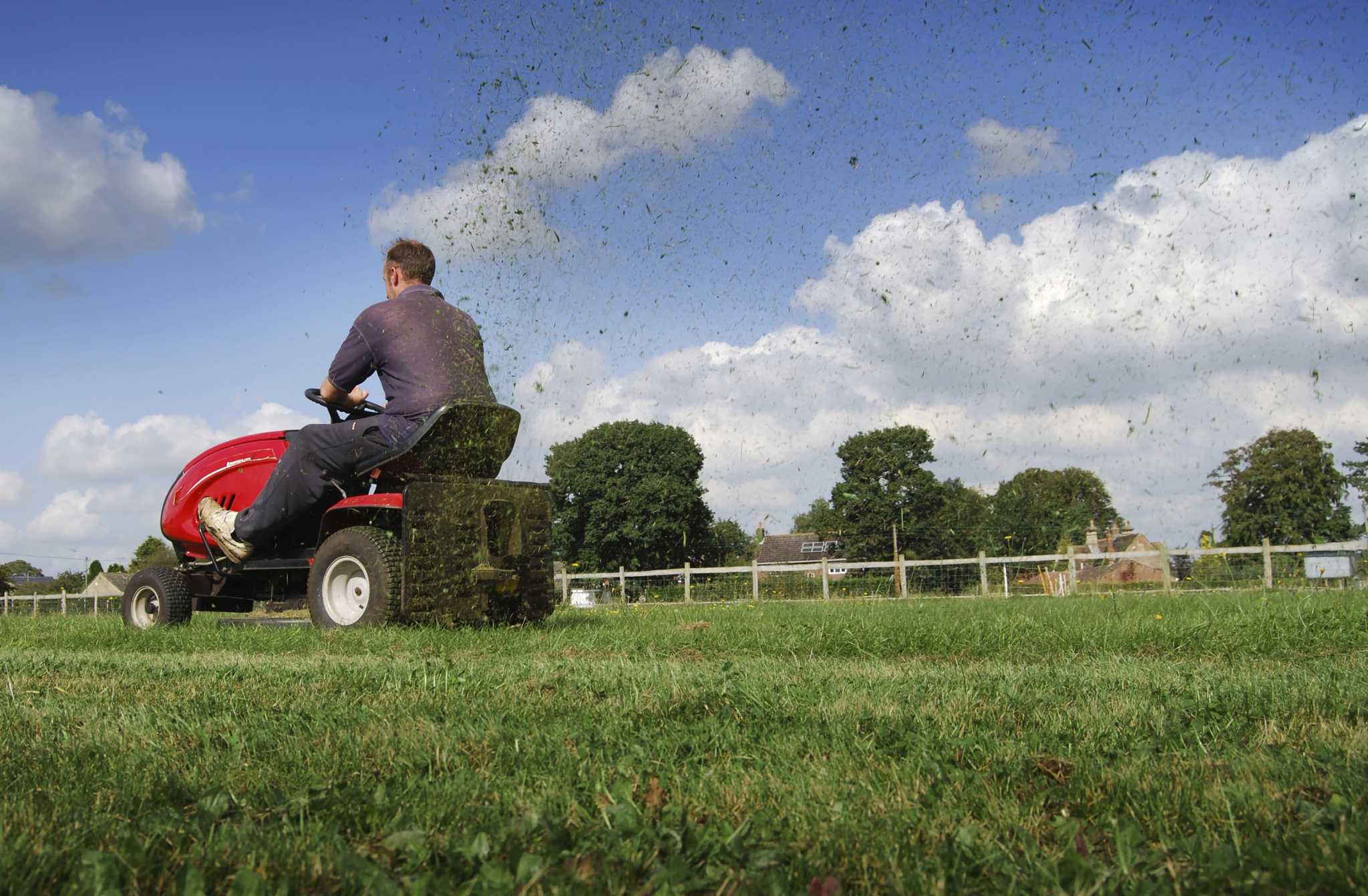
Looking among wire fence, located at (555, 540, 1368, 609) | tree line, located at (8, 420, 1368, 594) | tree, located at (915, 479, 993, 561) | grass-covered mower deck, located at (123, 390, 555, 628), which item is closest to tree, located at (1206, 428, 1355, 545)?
tree line, located at (8, 420, 1368, 594)

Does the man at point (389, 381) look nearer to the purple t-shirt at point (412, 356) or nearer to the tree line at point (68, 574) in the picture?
the purple t-shirt at point (412, 356)

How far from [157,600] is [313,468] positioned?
2.37 m

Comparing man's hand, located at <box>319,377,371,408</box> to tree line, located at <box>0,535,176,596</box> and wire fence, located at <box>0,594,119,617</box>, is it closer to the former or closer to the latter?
wire fence, located at <box>0,594,119,617</box>

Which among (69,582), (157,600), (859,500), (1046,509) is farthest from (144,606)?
(69,582)

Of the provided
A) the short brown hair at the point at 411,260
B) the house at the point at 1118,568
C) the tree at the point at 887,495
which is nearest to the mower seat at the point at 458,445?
the short brown hair at the point at 411,260

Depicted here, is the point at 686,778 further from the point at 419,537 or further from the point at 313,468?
the point at 313,468

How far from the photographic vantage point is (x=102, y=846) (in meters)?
1.52

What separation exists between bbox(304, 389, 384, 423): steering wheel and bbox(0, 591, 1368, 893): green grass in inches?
114

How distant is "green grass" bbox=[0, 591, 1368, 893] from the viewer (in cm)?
142

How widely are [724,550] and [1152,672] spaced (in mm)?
70623

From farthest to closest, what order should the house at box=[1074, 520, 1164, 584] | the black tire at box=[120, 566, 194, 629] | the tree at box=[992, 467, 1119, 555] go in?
the tree at box=[992, 467, 1119, 555] → the house at box=[1074, 520, 1164, 584] → the black tire at box=[120, 566, 194, 629]

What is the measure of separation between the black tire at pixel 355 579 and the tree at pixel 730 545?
51843mm

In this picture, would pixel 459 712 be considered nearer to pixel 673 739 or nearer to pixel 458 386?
pixel 673 739

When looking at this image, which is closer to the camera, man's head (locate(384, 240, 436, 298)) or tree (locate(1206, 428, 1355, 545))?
man's head (locate(384, 240, 436, 298))
